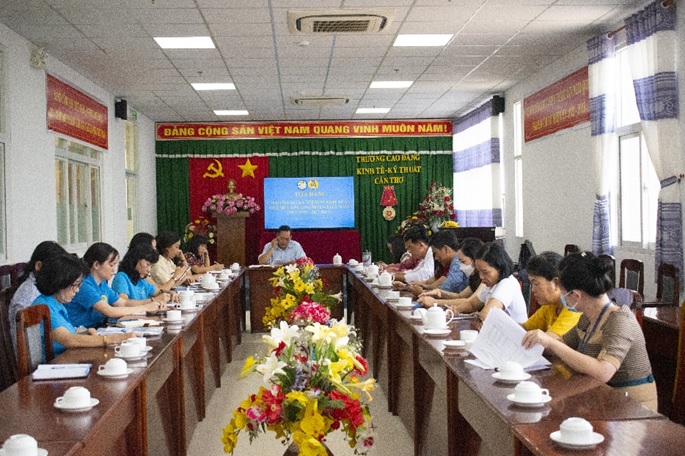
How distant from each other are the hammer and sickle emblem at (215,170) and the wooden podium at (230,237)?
1.06 m

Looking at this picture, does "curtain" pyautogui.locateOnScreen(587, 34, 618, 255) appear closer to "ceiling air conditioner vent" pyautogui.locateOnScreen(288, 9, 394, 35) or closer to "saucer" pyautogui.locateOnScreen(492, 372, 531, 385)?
"ceiling air conditioner vent" pyautogui.locateOnScreen(288, 9, 394, 35)

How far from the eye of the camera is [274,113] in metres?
12.7

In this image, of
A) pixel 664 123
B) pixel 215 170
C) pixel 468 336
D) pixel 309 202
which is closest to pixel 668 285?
pixel 664 123

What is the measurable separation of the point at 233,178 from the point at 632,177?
793 centimetres

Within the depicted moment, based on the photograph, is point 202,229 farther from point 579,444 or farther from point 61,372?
point 579,444

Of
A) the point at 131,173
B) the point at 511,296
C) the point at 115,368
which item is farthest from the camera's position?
the point at 131,173

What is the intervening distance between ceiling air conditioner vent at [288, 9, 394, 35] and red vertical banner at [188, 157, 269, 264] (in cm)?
699

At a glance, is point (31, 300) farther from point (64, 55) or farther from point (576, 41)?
point (576, 41)

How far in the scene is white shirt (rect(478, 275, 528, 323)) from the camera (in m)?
4.34

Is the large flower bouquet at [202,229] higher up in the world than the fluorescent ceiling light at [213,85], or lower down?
lower down

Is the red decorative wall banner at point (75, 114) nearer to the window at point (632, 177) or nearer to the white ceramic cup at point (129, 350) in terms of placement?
the white ceramic cup at point (129, 350)

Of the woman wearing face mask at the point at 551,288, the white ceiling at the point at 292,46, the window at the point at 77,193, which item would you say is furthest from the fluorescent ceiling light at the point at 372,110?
the woman wearing face mask at the point at 551,288

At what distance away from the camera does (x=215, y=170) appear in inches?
544

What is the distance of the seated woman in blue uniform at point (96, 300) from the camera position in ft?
15.5
